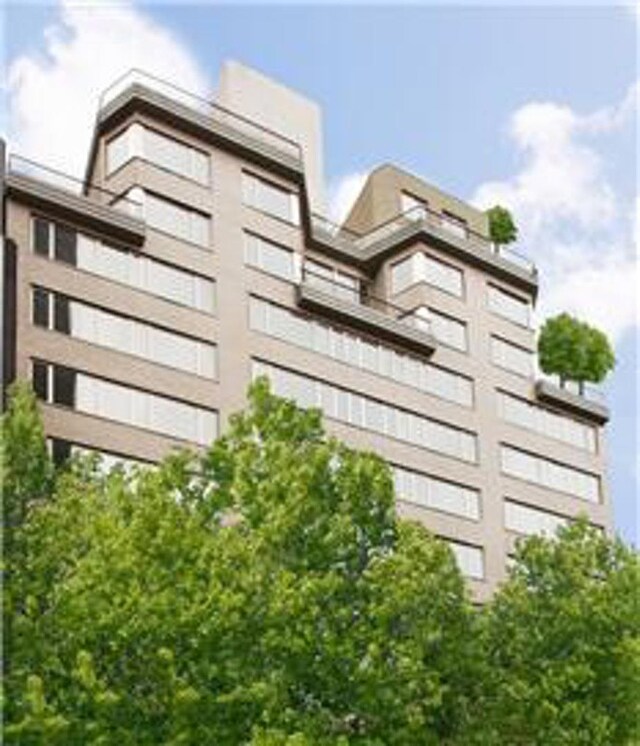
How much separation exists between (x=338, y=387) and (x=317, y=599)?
98.4 feet

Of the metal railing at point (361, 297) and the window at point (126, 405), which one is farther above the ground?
the metal railing at point (361, 297)

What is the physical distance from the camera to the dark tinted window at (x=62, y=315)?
50.3 meters

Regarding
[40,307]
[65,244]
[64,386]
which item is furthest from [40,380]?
[65,244]

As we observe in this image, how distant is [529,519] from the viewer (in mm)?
69375

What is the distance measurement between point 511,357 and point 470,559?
11.1 meters

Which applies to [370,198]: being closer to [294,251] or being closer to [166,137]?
[294,251]

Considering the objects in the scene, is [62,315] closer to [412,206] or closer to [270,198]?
[270,198]

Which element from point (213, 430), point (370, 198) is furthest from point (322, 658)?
point (370, 198)

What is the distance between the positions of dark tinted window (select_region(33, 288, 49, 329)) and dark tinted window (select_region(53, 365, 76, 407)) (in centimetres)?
158

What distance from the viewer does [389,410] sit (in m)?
→ 62.8

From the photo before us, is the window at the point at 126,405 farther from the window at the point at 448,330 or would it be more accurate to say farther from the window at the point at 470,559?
the window at the point at 448,330

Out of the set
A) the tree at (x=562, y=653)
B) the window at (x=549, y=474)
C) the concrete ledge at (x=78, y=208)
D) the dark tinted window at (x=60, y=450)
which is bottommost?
the tree at (x=562, y=653)

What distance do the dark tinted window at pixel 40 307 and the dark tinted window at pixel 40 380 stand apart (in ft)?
4.77

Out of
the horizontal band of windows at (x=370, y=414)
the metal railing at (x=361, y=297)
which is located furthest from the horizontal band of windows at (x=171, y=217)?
the metal railing at (x=361, y=297)
